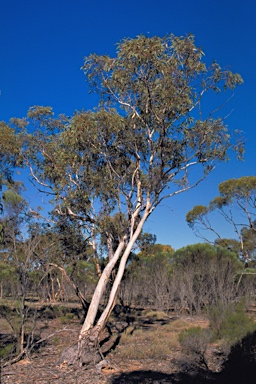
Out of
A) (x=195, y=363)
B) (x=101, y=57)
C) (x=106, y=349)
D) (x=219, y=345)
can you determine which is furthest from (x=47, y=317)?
(x=101, y=57)

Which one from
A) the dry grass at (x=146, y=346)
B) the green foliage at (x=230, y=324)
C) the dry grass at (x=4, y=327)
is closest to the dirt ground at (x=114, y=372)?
the dry grass at (x=146, y=346)

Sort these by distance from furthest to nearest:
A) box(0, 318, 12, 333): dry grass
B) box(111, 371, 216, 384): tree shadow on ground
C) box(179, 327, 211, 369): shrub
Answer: box(0, 318, 12, 333): dry grass < box(179, 327, 211, 369): shrub < box(111, 371, 216, 384): tree shadow on ground

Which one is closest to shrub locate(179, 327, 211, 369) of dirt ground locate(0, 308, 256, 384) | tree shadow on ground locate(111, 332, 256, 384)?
dirt ground locate(0, 308, 256, 384)

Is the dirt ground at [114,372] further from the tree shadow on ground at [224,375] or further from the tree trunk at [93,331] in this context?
the tree trunk at [93,331]

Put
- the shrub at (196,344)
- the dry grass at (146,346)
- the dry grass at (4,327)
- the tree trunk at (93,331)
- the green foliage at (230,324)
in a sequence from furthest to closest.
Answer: the dry grass at (4,327) → the dry grass at (146,346) → the green foliage at (230,324) → the shrub at (196,344) → the tree trunk at (93,331)

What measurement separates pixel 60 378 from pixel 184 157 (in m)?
6.62

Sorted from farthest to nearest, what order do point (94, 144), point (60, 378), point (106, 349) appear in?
point (94, 144), point (106, 349), point (60, 378)

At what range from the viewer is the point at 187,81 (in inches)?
397

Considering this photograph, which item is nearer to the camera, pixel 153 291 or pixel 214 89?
pixel 214 89

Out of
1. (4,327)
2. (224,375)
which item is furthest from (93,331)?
(4,327)

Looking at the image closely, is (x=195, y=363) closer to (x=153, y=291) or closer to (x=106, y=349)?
(x=106, y=349)

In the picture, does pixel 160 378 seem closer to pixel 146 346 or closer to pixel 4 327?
pixel 146 346

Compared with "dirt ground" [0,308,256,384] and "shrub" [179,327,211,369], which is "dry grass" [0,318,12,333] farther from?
"shrub" [179,327,211,369]

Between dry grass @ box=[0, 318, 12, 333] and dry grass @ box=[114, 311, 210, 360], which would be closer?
dry grass @ box=[114, 311, 210, 360]
